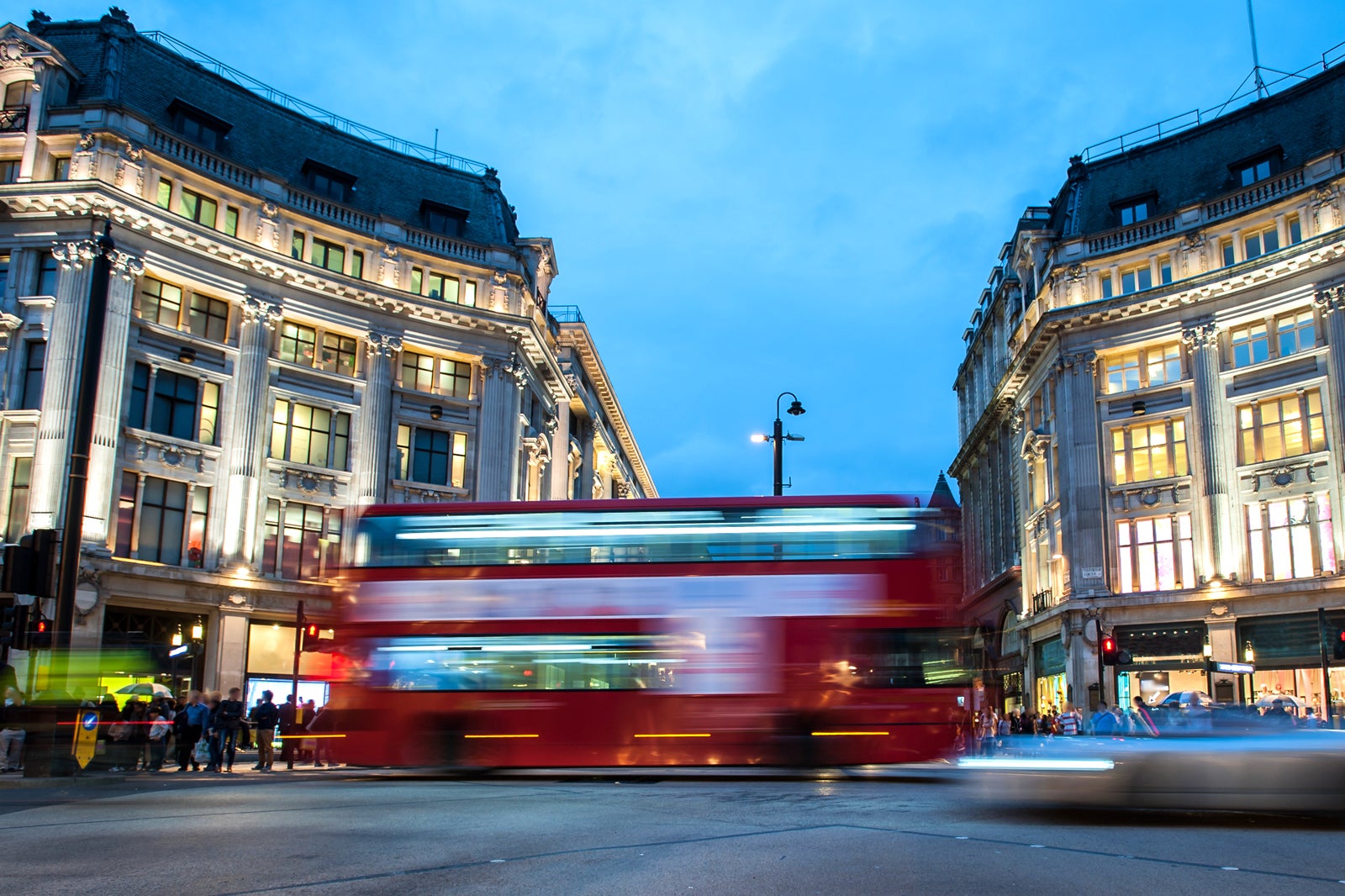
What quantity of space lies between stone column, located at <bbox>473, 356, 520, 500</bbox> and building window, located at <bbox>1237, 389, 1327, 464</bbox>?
2499 centimetres

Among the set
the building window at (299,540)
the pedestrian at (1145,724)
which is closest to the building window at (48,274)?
the building window at (299,540)

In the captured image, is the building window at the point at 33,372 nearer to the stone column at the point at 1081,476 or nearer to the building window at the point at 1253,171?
the stone column at the point at 1081,476

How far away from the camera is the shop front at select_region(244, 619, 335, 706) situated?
35.2 m

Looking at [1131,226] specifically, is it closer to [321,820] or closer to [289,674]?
[289,674]

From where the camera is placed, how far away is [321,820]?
34.2 feet

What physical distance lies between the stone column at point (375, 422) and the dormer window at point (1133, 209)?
27430 millimetres

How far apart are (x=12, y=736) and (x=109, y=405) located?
13398mm

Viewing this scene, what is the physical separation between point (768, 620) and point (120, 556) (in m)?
23.0

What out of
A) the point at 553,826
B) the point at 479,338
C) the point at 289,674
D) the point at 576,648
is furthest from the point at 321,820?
the point at 479,338

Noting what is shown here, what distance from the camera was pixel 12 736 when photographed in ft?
67.4

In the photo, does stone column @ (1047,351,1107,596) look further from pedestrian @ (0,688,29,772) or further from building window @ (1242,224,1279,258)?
pedestrian @ (0,688,29,772)

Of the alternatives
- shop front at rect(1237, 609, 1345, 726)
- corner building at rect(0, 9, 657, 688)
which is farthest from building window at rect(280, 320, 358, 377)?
shop front at rect(1237, 609, 1345, 726)

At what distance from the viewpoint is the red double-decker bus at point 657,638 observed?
54.0ft

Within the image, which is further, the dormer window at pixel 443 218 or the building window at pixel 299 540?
the dormer window at pixel 443 218
